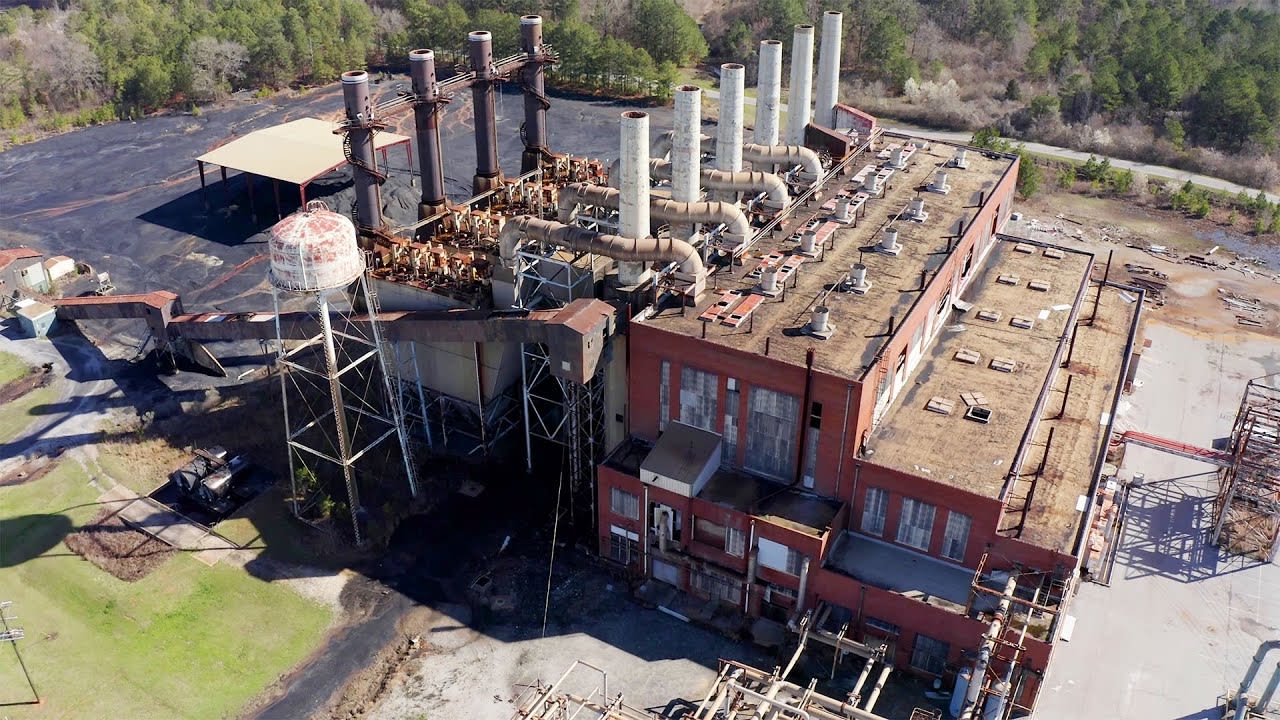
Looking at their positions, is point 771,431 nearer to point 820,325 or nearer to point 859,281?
point 820,325

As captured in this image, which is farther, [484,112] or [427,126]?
[484,112]

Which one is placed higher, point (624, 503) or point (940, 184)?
point (940, 184)

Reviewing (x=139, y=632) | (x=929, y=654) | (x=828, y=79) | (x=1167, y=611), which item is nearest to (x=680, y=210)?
(x=929, y=654)

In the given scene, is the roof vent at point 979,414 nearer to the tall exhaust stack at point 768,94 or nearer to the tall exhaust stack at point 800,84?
the tall exhaust stack at point 768,94

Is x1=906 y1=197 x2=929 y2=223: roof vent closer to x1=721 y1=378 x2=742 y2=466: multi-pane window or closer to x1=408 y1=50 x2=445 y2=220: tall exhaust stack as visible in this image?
x1=721 y1=378 x2=742 y2=466: multi-pane window

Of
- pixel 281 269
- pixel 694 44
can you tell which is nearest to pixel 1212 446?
pixel 281 269

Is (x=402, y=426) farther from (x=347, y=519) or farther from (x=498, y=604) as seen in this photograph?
(x=498, y=604)
